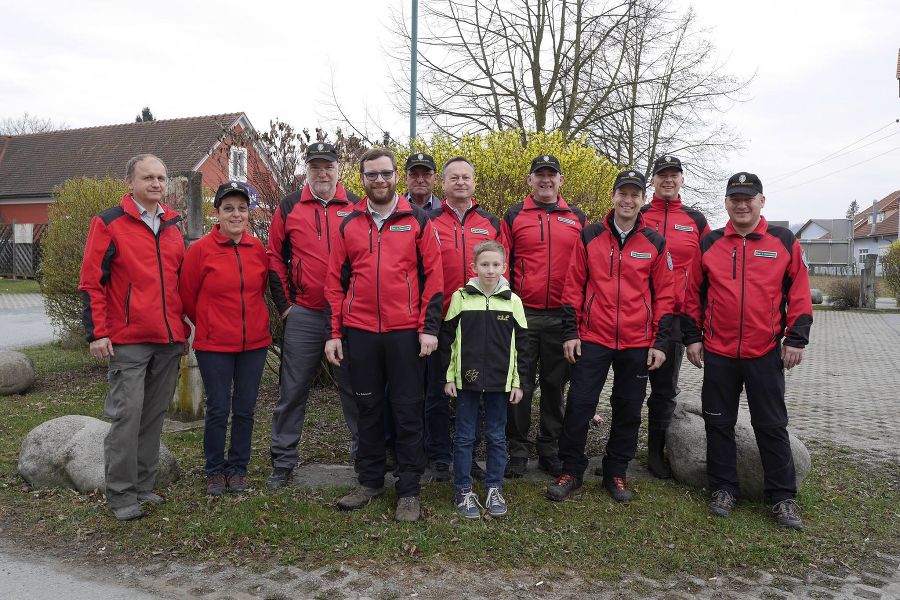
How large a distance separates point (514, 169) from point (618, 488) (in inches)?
126

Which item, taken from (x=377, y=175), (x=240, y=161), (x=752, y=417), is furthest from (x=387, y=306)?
(x=240, y=161)

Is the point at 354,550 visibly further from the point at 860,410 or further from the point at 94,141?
the point at 94,141

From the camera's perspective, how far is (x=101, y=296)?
13.7 ft

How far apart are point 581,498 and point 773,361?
5.06ft

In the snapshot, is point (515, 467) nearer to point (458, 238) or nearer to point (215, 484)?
point (458, 238)

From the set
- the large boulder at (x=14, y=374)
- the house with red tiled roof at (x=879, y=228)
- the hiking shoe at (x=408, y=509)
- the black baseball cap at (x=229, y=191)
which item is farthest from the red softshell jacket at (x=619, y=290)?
the house with red tiled roof at (x=879, y=228)

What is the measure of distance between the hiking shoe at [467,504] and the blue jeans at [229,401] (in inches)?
59.6

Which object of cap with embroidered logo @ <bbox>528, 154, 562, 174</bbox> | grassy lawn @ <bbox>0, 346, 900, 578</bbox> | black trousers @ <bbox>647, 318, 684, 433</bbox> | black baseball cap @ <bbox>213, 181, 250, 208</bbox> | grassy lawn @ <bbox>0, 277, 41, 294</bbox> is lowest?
grassy lawn @ <bbox>0, 346, 900, 578</bbox>

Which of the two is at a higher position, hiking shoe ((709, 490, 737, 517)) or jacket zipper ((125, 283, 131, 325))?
jacket zipper ((125, 283, 131, 325))

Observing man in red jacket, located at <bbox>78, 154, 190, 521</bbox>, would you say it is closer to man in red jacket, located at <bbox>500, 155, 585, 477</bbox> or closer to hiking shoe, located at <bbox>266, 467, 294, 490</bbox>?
hiking shoe, located at <bbox>266, 467, 294, 490</bbox>

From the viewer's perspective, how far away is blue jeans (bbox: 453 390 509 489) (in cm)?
446

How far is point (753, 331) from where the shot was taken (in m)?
4.42

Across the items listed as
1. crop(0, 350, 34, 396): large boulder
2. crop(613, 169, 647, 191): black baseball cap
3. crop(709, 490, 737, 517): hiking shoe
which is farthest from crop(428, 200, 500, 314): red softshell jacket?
crop(0, 350, 34, 396): large boulder

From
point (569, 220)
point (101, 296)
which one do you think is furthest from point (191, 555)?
point (569, 220)
